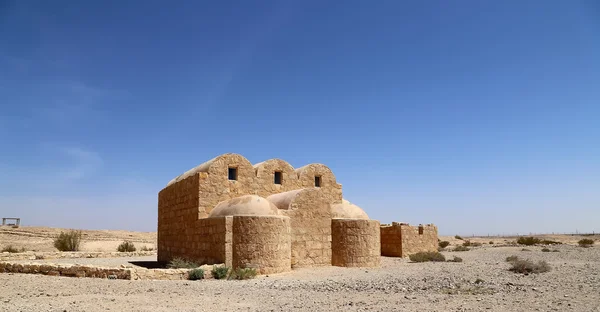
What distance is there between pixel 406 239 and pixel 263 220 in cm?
1022

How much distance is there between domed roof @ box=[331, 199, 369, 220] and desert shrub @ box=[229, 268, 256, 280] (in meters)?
4.64

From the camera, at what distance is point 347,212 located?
49.4 ft

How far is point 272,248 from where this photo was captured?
459 inches

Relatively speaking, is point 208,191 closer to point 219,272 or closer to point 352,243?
point 219,272

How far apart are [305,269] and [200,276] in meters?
3.70

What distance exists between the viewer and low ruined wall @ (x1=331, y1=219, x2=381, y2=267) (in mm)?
14047

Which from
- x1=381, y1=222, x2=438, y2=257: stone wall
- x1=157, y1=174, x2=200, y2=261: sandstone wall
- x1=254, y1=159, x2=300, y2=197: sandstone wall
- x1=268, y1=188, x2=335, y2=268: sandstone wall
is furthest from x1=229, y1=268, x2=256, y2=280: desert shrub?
x1=381, y1=222, x2=438, y2=257: stone wall

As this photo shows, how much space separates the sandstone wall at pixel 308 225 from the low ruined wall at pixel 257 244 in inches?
63.4

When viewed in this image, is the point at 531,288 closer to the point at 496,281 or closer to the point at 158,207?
the point at 496,281

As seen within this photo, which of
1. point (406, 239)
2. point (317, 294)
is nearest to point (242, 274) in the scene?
point (317, 294)

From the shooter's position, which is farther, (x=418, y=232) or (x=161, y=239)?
(x=418, y=232)

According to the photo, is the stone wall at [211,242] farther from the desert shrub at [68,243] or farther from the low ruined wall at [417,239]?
the desert shrub at [68,243]

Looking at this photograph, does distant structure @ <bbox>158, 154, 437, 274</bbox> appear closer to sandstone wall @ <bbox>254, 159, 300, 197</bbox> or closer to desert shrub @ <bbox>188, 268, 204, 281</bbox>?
sandstone wall @ <bbox>254, 159, 300, 197</bbox>

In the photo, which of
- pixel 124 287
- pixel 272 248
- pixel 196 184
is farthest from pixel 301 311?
pixel 196 184
